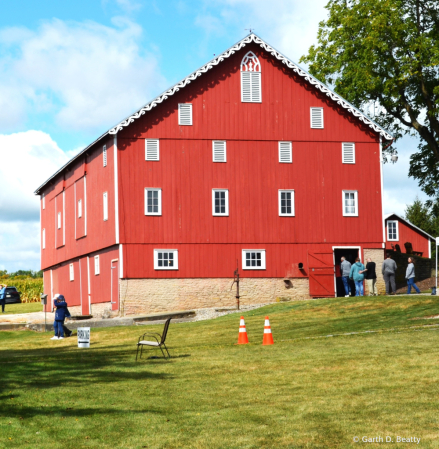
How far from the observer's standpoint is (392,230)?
5925cm

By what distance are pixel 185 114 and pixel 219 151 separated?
7.52 feet

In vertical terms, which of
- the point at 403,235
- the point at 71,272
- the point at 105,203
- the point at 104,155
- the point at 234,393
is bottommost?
the point at 234,393

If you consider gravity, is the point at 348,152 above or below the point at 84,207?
above

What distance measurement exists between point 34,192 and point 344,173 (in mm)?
24412

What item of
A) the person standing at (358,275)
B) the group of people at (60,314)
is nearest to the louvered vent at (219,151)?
the person standing at (358,275)

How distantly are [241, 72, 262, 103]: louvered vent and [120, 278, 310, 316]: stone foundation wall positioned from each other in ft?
27.3

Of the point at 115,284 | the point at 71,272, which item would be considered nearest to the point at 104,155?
the point at 115,284

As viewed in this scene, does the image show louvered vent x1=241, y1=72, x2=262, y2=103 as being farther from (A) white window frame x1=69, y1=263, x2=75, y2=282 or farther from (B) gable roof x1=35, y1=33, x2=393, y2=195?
(A) white window frame x1=69, y1=263, x2=75, y2=282

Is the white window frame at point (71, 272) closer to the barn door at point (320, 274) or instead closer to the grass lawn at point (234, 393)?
the barn door at point (320, 274)

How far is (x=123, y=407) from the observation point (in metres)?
10.9

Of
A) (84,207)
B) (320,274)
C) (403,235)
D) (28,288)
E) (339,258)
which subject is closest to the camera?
(320,274)

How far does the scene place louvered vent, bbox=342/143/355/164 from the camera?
120 feet

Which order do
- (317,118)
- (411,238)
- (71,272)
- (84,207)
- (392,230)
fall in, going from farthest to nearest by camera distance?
(411,238) < (392,230) < (71,272) < (84,207) < (317,118)

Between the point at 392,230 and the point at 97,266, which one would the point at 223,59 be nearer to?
the point at 97,266
